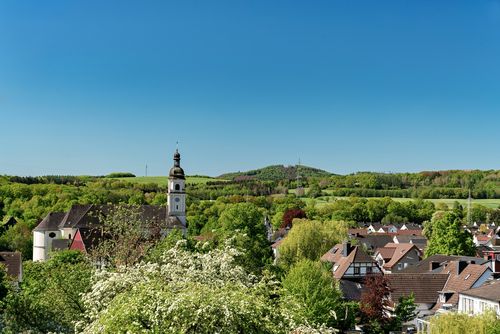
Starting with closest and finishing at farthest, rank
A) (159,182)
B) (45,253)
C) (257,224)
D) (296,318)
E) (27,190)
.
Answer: (296,318)
(257,224)
(45,253)
(27,190)
(159,182)

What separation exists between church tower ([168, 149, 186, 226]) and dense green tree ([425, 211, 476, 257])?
36024mm

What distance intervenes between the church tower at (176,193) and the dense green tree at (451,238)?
36.0 metres

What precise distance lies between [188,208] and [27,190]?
1406 inches

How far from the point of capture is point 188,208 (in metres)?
143

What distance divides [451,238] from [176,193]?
126 ft

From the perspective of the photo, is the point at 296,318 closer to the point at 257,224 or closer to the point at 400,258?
the point at 257,224

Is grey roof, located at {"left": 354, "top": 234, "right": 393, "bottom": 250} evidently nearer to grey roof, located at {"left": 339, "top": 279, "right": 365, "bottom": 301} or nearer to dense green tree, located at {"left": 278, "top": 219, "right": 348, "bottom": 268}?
dense green tree, located at {"left": 278, "top": 219, "right": 348, "bottom": 268}

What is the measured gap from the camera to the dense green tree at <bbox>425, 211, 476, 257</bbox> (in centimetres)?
A: 6569

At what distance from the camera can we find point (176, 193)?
87875 mm

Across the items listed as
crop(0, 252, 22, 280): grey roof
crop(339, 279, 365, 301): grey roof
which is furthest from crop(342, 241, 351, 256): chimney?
crop(0, 252, 22, 280): grey roof

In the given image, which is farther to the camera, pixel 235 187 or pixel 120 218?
pixel 235 187

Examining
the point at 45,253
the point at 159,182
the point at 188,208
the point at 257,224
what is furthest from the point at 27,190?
the point at 257,224

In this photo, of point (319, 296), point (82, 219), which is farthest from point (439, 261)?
point (82, 219)

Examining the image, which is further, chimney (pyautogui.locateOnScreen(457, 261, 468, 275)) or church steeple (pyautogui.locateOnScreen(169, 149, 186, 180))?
church steeple (pyautogui.locateOnScreen(169, 149, 186, 180))
